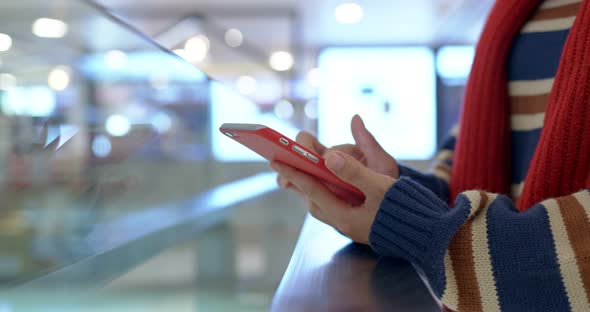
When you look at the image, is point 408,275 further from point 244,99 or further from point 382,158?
point 244,99

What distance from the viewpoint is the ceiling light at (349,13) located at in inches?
205

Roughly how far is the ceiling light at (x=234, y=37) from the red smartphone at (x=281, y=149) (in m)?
4.75

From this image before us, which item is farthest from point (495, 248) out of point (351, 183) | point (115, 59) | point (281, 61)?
point (281, 61)

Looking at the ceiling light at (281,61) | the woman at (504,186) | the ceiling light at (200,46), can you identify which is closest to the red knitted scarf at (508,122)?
the woman at (504,186)

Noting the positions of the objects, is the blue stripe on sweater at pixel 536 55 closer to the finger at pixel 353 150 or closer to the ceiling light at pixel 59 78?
the finger at pixel 353 150

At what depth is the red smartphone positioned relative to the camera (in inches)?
18.9

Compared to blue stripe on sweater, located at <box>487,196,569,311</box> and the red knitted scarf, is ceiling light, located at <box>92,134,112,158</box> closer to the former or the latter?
the red knitted scarf

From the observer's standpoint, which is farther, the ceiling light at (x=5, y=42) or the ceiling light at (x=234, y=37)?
the ceiling light at (x=234, y=37)

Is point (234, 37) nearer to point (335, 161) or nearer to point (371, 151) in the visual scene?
point (371, 151)

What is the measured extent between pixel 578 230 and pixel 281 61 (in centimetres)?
600

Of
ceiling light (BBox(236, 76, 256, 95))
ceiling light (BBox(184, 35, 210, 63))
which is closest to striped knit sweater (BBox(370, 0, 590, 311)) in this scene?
ceiling light (BBox(184, 35, 210, 63))

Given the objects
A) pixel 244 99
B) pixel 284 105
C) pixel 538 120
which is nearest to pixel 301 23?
pixel 284 105

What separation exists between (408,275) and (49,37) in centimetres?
72

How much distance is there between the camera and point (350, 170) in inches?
19.0
